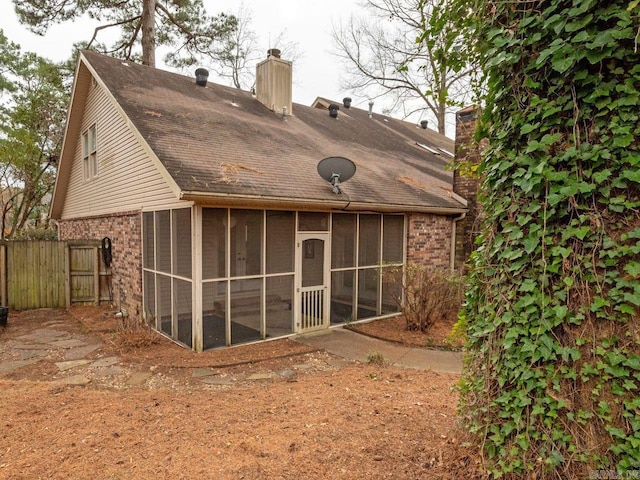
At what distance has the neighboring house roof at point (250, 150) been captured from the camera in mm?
6258

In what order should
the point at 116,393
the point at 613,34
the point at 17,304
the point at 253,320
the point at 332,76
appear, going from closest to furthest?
the point at 613,34, the point at 116,393, the point at 253,320, the point at 17,304, the point at 332,76

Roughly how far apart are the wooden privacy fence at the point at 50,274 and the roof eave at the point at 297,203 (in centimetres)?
567

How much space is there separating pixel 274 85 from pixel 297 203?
6.17m

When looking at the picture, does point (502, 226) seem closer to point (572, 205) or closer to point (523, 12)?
point (572, 205)

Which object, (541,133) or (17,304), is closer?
(541,133)

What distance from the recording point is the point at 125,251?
340 inches

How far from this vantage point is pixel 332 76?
20953 mm

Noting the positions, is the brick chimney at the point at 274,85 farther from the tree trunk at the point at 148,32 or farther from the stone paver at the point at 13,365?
the stone paver at the point at 13,365

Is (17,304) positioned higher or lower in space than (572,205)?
lower

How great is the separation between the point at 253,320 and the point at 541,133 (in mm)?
5591

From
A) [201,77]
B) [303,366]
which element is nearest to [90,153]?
[201,77]

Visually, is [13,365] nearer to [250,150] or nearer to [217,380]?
[217,380]

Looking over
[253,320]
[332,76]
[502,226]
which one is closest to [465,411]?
[502,226]

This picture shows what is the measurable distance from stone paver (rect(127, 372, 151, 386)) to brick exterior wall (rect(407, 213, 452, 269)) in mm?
5860
